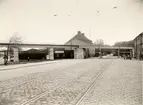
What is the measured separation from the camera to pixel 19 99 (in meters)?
7.40

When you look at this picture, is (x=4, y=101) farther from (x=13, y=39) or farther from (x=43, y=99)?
(x=13, y=39)

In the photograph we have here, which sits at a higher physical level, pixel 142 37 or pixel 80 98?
pixel 142 37

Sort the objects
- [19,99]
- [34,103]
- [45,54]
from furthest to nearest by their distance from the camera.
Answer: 1. [45,54]
2. [19,99]
3. [34,103]

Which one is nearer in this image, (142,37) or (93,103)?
(93,103)

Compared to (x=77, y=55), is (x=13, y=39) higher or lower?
higher

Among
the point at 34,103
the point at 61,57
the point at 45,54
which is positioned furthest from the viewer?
the point at 61,57

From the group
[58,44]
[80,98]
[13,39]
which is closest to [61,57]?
[58,44]

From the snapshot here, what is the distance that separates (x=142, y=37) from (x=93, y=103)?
55.9m

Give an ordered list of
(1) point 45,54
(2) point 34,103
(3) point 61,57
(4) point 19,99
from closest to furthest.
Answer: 1. (2) point 34,103
2. (4) point 19,99
3. (1) point 45,54
4. (3) point 61,57

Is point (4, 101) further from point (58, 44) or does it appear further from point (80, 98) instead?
point (58, 44)

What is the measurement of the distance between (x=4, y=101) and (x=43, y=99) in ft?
4.48

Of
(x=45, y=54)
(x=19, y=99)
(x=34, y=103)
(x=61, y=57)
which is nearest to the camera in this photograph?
(x=34, y=103)

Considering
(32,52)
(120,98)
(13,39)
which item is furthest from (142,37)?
(120,98)

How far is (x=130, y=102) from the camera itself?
23.0 ft
